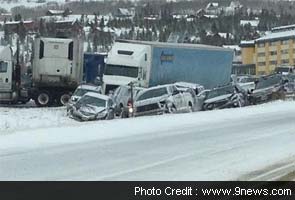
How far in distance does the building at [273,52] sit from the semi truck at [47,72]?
10334cm

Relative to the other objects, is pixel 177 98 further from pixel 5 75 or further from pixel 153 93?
pixel 5 75

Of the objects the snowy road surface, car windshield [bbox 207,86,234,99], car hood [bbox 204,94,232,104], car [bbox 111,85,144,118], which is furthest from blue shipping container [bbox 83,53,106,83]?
the snowy road surface

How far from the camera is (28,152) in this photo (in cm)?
1234

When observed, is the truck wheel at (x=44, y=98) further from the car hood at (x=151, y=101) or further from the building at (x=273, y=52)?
the building at (x=273, y=52)

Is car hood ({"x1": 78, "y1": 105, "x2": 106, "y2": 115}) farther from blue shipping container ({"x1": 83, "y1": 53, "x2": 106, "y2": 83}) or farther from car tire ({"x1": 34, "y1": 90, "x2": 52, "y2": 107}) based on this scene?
blue shipping container ({"x1": 83, "y1": 53, "x2": 106, "y2": 83})

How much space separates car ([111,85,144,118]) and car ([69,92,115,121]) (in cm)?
69

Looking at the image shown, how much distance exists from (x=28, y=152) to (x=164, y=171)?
3.53 metres

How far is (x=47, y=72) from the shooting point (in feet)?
121

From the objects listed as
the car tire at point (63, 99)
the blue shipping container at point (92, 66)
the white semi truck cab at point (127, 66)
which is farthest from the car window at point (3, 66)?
the white semi truck cab at point (127, 66)

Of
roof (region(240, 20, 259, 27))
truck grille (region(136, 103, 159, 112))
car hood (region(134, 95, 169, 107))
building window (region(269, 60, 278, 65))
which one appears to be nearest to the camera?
truck grille (region(136, 103, 159, 112))

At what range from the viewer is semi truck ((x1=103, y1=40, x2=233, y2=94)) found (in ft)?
113

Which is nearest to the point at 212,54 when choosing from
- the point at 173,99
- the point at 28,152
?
the point at 173,99

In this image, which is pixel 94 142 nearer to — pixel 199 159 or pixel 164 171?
pixel 199 159

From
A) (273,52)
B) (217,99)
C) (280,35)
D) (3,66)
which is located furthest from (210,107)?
(280,35)
